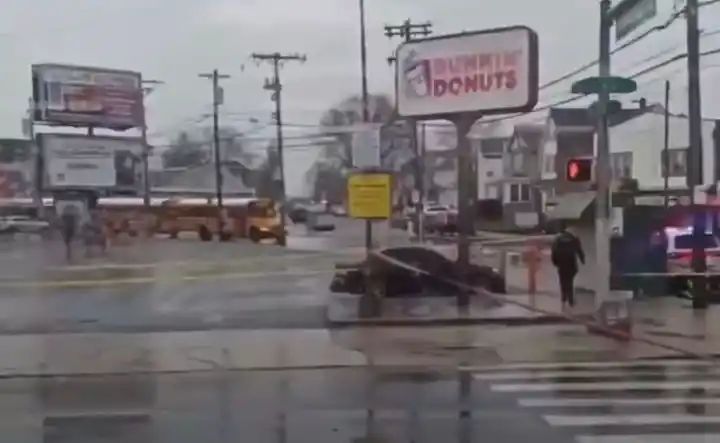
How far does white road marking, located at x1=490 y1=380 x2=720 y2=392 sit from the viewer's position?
12.8 metres

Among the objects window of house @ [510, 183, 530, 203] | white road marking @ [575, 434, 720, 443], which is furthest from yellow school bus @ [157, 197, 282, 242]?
white road marking @ [575, 434, 720, 443]

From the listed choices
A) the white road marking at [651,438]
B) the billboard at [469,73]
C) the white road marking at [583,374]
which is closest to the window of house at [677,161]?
the billboard at [469,73]

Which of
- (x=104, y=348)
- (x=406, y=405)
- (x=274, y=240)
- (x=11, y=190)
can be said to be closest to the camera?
(x=406, y=405)

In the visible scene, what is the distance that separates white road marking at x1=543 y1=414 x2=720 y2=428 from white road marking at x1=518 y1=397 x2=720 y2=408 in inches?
27.7

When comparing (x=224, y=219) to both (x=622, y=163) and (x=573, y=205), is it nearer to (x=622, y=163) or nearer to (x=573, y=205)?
(x=622, y=163)

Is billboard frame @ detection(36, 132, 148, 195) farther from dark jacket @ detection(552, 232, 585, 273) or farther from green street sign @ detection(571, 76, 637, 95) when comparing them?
green street sign @ detection(571, 76, 637, 95)

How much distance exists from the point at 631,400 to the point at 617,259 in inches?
507

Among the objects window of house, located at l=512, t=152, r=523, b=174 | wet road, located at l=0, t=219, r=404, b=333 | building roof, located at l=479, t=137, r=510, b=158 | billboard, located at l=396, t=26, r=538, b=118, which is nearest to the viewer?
wet road, located at l=0, t=219, r=404, b=333

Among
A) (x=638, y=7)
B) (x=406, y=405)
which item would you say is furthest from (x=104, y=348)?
(x=638, y=7)

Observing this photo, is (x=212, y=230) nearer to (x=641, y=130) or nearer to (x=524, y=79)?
(x=641, y=130)

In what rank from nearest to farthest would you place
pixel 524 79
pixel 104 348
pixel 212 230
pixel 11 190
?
pixel 104 348 < pixel 524 79 < pixel 212 230 < pixel 11 190

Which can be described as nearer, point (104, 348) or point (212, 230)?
point (104, 348)

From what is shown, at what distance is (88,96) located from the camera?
7181 cm

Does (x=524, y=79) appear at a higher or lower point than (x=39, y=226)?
higher
